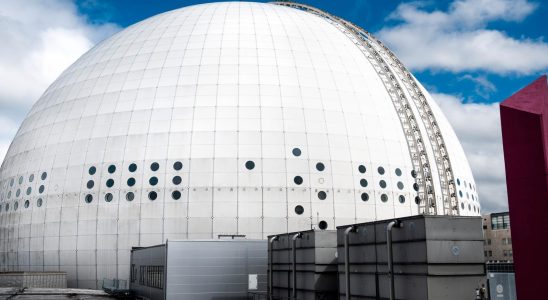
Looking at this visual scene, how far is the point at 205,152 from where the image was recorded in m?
36.3

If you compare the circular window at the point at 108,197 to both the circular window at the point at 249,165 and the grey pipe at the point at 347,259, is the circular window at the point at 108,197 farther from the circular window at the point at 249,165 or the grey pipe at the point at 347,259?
the grey pipe at the point at 347,259

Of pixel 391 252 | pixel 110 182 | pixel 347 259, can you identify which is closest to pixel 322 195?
pixel 110 182

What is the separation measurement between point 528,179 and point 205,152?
25.2 meters

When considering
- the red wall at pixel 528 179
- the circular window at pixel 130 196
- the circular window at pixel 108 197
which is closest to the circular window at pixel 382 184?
the circular window at pixel 130 196

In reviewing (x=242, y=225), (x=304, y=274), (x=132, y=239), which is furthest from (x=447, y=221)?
(x=132, y=239)

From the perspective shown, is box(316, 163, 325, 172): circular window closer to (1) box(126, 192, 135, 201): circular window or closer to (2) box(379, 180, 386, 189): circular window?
(2) box(379, 180, 386, 189): circular window

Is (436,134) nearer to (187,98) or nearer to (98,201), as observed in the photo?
(187,98)

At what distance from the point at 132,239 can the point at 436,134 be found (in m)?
24.4

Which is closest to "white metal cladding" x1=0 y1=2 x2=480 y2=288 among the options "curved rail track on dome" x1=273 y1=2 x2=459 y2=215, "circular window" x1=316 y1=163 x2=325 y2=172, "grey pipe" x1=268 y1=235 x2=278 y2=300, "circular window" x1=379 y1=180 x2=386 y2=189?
"circular window" x1=316 y1=163 x2=325 y2=172

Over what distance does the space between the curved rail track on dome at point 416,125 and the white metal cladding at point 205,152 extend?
81 cm

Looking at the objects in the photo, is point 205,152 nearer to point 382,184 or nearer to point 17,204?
point 382,184

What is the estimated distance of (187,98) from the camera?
38.8 metres

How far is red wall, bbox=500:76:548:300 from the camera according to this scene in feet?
42.8

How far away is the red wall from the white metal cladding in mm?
22585
